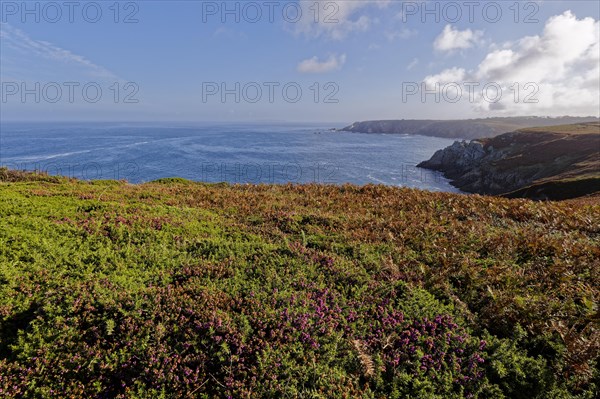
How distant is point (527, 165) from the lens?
80.3 m

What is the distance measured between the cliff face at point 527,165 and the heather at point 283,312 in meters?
48.2

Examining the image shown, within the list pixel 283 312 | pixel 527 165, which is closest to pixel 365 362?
pixel 283 312

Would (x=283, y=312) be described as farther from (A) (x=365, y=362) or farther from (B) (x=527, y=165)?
(B) (x=527, y=165)

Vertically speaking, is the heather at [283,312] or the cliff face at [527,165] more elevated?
the cliff face at [527,165]

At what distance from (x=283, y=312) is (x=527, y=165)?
96.3 m

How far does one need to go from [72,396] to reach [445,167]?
12257 cm

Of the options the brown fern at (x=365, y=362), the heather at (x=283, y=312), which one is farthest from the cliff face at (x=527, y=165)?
the brown fern at (x=365, y=362)

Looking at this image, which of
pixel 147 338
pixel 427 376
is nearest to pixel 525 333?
pixel 427 376

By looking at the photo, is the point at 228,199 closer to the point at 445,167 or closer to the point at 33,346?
the point at 33,346

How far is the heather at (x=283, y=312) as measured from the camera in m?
4.43

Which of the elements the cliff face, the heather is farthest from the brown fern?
the cliff face

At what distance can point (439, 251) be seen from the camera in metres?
8.52

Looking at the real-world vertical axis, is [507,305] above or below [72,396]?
above

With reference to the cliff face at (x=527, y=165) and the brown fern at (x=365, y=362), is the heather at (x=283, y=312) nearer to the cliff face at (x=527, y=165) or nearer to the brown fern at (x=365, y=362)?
the brown fern at (x=365, y=362)
